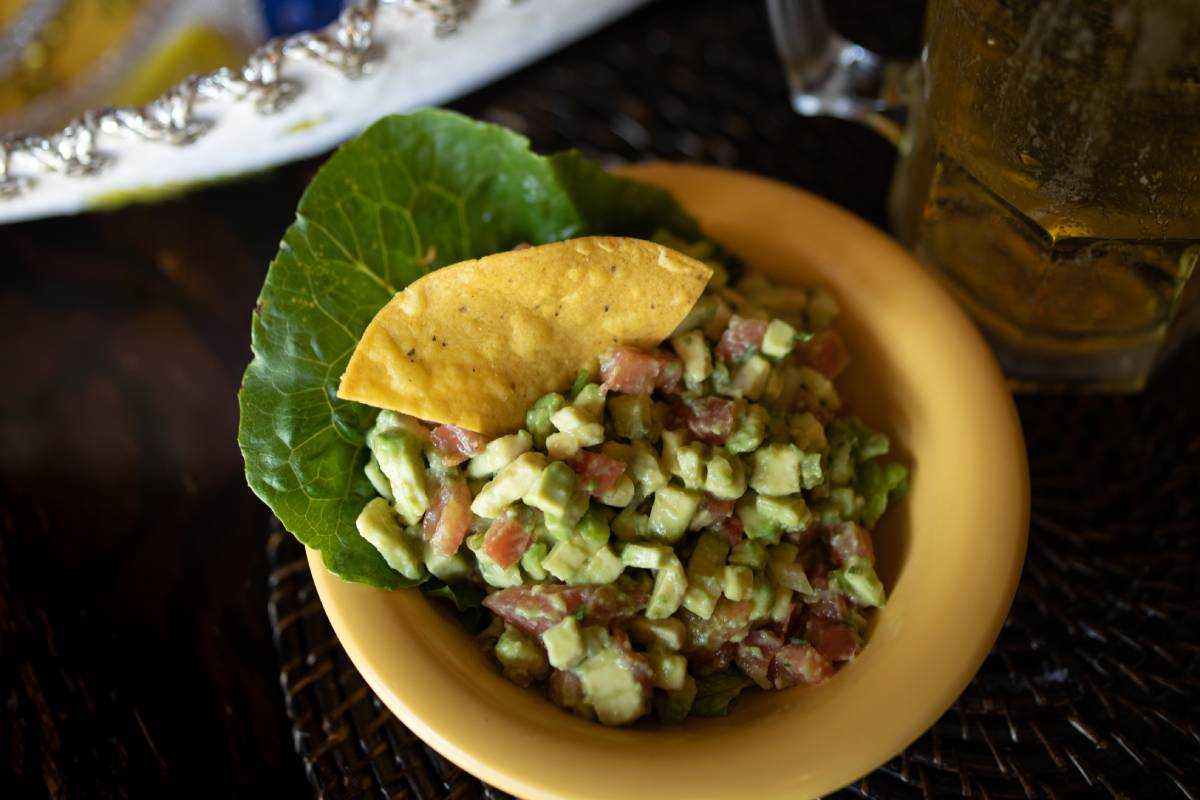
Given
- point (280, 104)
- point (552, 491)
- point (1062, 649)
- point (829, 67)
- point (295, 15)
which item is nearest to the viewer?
point (552, 491)

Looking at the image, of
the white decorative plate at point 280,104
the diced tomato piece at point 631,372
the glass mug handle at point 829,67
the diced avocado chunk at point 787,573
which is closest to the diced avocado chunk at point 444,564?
the diced tomato piece at point 631,372

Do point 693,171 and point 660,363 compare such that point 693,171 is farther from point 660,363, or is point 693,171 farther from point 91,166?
point 91,166

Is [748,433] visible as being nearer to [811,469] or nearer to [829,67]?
[811,469]

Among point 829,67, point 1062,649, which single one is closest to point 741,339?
point 1062,649

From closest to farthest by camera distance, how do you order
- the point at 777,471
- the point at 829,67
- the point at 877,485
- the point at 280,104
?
the point at 777,471
the point at 877,485
the point at 280,104
the point at 829,67

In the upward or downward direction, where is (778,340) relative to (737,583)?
upward

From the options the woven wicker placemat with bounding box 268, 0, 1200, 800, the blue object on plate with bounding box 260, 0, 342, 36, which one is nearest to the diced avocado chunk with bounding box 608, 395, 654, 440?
the woven wicker placemat with bounding box 268, 0, 1200, 800

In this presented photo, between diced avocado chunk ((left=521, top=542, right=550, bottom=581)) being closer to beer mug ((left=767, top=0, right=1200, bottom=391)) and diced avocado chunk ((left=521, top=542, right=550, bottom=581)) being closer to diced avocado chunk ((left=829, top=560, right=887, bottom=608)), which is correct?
diced avocado chunk ((left=829, top=560, right=887, bottom=608))

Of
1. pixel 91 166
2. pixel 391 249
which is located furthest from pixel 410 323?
pixel 91 166
